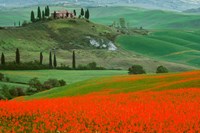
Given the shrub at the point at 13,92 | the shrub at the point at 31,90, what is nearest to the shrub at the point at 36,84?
the shrub at the point at 31,90

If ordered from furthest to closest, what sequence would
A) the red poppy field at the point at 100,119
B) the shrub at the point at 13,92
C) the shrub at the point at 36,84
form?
the shrub at the point at 36,84 < the shrub at the point at 13,92 < the red poppy field at the point at 100,119

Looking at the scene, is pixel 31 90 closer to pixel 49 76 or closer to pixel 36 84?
pixel 36 84

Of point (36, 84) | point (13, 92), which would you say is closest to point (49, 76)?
point (36, 84)

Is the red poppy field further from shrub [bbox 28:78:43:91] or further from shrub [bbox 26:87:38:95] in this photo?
shrub [bbox 28:78:43:91]

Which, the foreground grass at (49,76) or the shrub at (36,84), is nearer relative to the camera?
the shrub at (36,84)

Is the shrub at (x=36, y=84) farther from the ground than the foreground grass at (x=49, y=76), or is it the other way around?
the shrub at (x=36, y=84)

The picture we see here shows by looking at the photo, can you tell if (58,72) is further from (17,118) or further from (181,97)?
(17,118)

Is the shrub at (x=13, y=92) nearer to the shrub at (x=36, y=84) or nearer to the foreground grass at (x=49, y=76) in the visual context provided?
the shrub at (x=36, y=84)

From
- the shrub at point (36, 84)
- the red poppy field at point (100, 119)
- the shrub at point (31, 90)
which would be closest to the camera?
the red poppy field at point (100, 119)

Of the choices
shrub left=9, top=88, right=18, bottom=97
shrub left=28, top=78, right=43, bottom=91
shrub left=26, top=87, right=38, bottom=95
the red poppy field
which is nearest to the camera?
the red poppy field

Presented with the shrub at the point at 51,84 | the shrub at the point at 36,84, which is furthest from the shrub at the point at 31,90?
the shrub at the point at 51,84

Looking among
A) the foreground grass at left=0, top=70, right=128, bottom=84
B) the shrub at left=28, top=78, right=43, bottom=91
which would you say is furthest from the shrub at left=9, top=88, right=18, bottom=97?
the foreground grass at left=0, top=70, right=128, bottom=84

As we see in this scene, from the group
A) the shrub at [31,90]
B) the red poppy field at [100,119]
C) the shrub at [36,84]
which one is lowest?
the shrub at [31,90]

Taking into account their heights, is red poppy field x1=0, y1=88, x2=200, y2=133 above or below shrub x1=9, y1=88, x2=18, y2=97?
above
